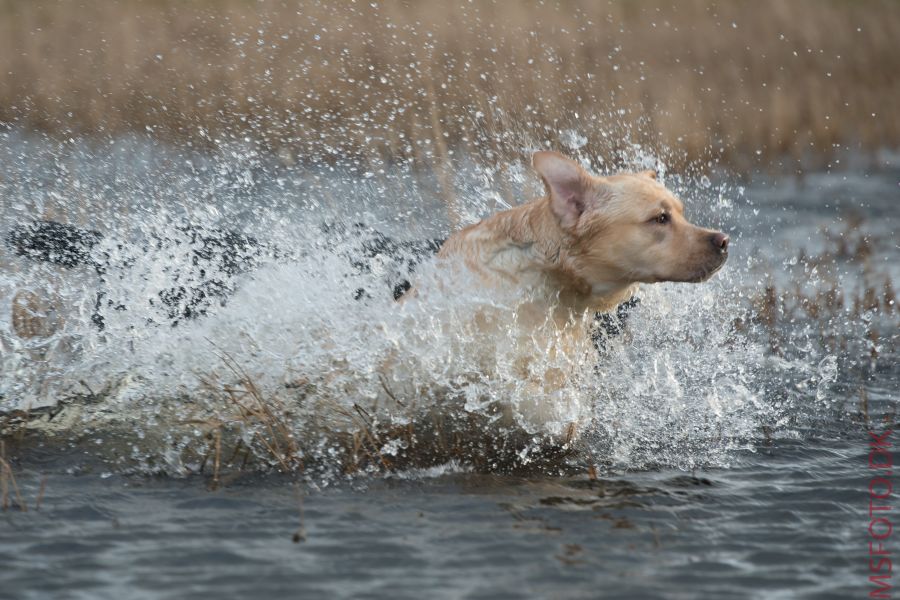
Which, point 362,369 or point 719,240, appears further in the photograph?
point 362,369

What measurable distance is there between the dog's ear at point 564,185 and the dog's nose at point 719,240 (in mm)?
691

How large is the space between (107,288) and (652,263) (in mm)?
3458

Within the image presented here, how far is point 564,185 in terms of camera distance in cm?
565

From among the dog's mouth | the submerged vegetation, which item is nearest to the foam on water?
the submerged vegetation

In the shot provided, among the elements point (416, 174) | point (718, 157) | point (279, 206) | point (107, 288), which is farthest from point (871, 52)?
point (107, 288)

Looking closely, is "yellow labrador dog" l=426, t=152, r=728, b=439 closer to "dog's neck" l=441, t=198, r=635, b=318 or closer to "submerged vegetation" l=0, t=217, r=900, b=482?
"dog's neck" l=441, t=198, r=635, b=318

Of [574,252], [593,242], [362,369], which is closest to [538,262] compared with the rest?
[574,252]

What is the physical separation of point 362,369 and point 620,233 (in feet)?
5.34

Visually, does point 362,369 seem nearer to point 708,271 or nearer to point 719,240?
point 708,271

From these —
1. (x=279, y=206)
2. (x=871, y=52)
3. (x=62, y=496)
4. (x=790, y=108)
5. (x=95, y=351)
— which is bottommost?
(x=62, y=496)

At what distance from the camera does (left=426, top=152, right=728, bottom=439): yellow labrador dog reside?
18.4 feet

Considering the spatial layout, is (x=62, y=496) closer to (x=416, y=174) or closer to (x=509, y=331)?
(x=509, y=331)

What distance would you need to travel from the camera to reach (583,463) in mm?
5699

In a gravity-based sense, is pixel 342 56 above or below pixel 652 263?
above
